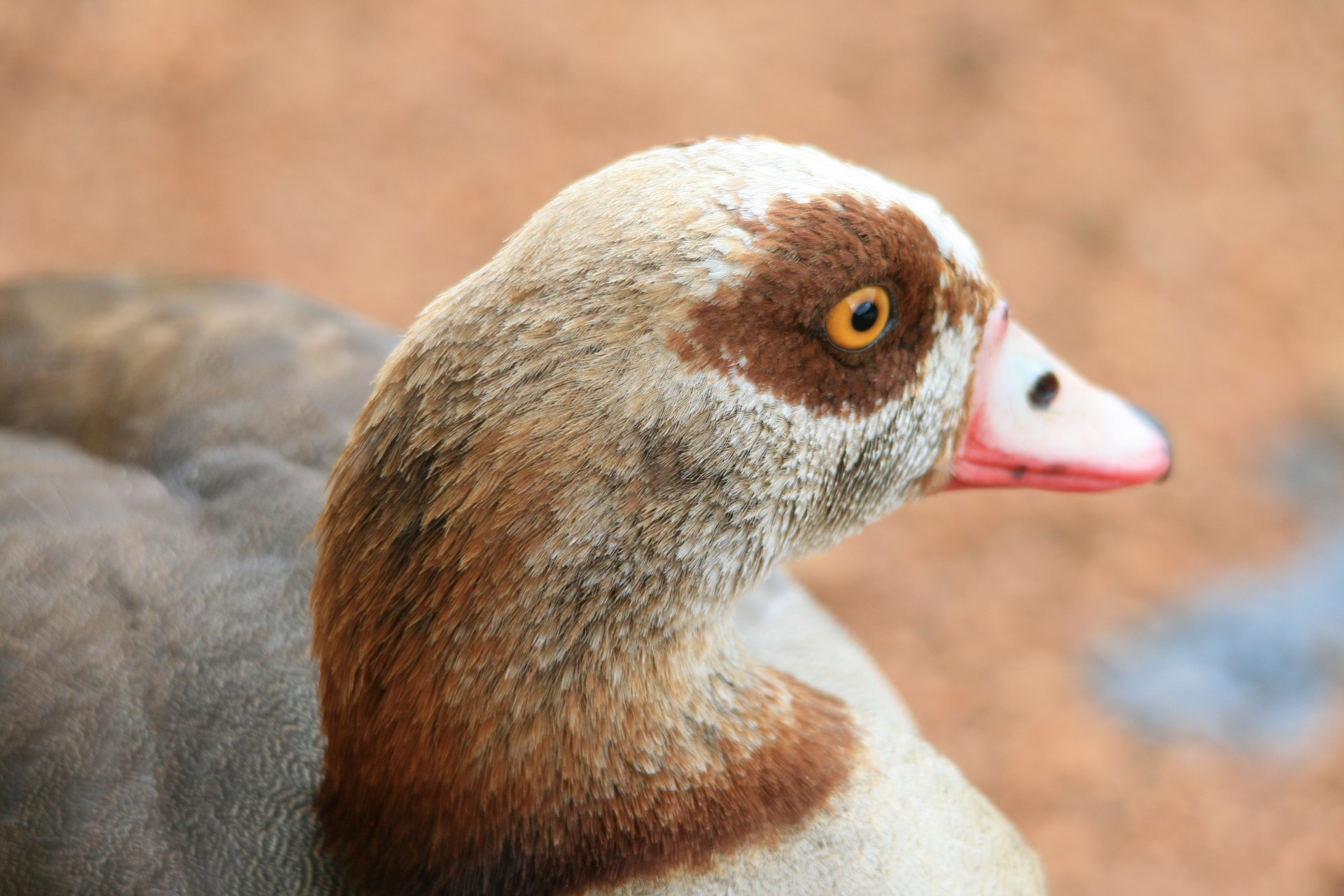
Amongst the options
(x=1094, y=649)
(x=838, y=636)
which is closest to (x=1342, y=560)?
(x=1094, y=649)

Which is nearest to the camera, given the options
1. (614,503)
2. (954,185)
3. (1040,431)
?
(614,503)

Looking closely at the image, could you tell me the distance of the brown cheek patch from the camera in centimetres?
113

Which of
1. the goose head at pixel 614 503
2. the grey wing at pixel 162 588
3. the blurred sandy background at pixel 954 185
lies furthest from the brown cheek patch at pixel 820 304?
the blurred sandy background at pixel 954 185

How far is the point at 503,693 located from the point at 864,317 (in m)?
0.51

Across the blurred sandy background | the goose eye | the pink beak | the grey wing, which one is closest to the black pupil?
the goose eye

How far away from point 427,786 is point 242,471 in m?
0.70

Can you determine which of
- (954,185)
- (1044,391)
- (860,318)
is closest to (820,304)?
(860,318)

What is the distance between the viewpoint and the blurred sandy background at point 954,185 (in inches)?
116

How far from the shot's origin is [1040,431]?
1.50 metres

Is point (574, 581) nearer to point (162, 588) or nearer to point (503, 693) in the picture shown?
point (503, 693)

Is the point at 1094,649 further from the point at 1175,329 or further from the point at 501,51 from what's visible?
the point at 501,51

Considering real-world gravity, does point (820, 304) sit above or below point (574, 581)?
above

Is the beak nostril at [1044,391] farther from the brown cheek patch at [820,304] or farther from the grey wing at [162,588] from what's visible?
the grey wing at [162,588]

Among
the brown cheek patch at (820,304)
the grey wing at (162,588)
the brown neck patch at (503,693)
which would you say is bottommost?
the grey wing at (162,588)
